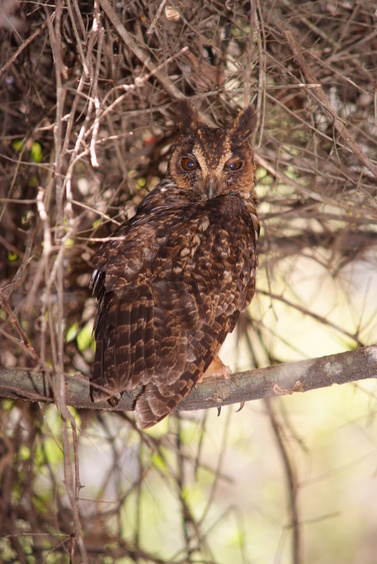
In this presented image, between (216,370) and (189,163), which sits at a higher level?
(189,163)

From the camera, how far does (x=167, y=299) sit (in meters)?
2.19

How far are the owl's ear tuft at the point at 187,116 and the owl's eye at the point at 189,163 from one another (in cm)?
12

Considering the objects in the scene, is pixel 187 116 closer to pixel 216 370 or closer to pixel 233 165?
pixel 233 165

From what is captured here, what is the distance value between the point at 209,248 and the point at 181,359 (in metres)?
0.42

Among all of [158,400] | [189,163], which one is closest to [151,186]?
[189,163]

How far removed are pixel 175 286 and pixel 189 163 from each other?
70cm

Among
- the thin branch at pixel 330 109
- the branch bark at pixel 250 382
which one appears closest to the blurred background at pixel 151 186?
the thin branch at pixel 330 109

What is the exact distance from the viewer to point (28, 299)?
139cm

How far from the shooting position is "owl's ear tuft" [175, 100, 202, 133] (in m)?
2.52

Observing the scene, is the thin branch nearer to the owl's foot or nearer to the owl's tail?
the owl's foot

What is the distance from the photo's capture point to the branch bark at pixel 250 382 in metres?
1.96

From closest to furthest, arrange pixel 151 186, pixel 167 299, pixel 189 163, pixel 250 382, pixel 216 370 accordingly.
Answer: pixel 250 382 < pixel 167 299 < pixel 216 370 < pixel 189 163 < pixel 151 186

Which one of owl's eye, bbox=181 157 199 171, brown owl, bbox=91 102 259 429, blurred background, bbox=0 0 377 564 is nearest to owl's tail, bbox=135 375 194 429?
brown owl, bbox=91 102 259 429

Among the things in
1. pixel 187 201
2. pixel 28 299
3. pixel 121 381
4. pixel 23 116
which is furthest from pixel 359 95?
pixel 28 299
